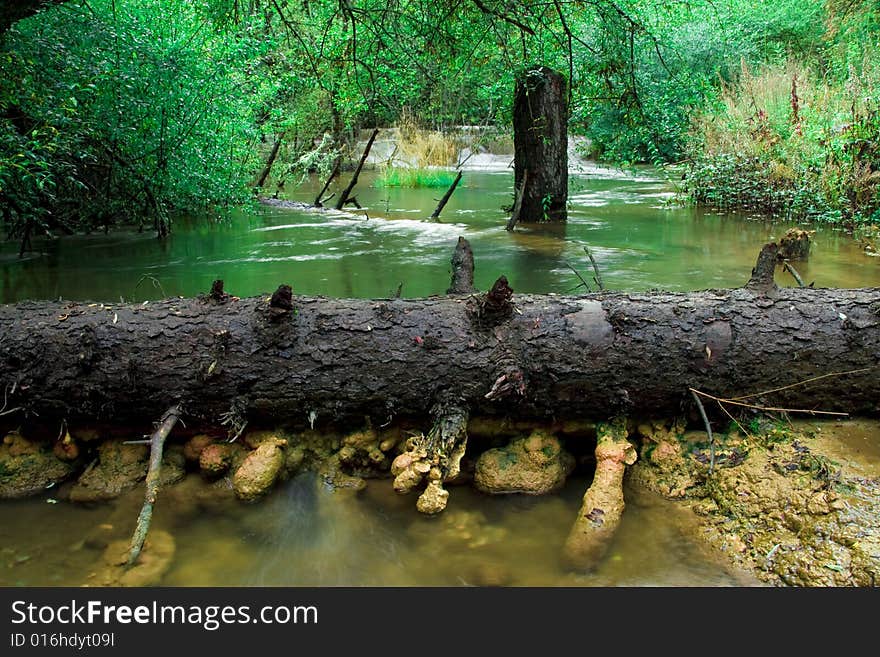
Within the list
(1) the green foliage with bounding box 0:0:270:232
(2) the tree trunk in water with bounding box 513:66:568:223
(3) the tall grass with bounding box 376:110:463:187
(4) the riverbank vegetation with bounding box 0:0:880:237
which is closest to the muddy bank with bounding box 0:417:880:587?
(4) the riverbank vegetation with bounding box 0:0:880:237

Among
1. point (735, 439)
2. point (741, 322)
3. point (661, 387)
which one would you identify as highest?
point (741, 322)

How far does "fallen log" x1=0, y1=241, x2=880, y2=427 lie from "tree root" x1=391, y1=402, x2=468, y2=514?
0.34 feet

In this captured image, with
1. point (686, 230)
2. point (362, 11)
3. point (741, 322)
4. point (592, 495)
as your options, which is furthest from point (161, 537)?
→ point (686, 230)

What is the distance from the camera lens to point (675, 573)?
2.39m

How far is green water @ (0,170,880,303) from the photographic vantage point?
5871mm

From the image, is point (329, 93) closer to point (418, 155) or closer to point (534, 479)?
point (534, 479)

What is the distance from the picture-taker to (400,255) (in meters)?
7.43

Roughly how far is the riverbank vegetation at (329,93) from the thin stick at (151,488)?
2.61 metres

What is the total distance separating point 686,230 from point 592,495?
671 centimetres

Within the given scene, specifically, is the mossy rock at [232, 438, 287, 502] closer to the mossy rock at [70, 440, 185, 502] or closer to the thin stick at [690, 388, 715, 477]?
the mossy rock at [70, 440, 185, 502]

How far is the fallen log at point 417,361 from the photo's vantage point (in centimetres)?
296

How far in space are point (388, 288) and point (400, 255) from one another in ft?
5.45

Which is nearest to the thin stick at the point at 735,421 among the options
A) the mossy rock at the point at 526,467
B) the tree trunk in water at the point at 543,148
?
the mossy rock at the point at 526,467
